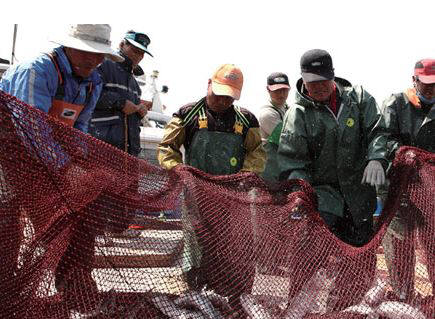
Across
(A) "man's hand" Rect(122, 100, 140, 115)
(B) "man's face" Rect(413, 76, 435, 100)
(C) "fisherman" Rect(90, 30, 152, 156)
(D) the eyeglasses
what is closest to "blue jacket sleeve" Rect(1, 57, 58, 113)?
(C) "fisherman" Rect(90, 30, 152, 156)

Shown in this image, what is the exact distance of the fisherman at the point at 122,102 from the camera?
5770 millimetres

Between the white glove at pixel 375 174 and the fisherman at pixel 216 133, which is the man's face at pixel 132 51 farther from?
the white glove at pixel 375 174

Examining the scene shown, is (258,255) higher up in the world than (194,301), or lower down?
higher up

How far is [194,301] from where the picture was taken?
3711mm

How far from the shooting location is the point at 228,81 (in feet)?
16.0

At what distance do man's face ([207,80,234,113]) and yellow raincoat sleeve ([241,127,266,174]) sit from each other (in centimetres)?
32

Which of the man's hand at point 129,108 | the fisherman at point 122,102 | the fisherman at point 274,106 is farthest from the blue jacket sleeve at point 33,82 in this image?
the fisherman at point 274,106

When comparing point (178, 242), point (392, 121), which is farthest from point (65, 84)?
point (392, 121)

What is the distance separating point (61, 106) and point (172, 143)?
3.78 ft

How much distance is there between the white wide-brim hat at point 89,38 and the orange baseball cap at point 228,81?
1.03 m

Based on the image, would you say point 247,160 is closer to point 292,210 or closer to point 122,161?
point 292,210

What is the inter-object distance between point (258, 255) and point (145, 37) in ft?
10.9

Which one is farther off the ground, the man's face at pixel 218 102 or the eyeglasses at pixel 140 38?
the eyeglasses at pixel 140 38

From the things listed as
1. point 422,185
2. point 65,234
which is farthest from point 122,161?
point 422,185
